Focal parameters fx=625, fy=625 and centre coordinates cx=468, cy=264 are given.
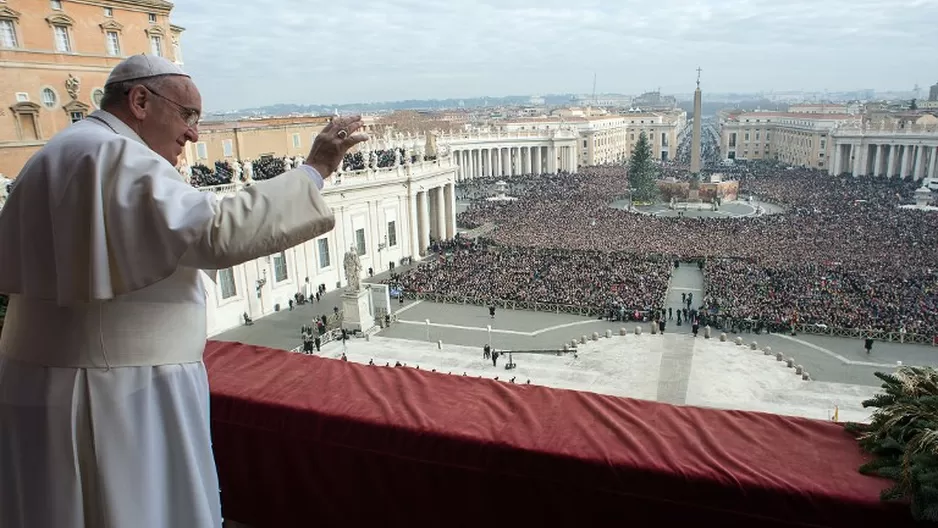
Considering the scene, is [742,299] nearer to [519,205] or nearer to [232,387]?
[232,387]

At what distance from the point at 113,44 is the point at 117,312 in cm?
3282

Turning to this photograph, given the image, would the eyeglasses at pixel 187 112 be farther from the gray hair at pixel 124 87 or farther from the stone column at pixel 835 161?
the stone column at pixel 835 161

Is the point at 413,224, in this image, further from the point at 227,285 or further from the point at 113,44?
the point at 113,44

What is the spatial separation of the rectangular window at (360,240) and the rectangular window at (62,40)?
1616 cm

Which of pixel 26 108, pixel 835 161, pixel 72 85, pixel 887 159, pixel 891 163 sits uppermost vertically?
pixel 72 85

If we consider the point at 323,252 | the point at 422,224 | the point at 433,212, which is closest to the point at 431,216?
the point at 433,212

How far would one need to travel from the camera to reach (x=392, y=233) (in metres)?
39.5

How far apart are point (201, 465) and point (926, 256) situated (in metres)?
40.4

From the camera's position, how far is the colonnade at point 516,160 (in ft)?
284

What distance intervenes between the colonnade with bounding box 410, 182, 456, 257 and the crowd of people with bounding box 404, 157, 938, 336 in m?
3.36

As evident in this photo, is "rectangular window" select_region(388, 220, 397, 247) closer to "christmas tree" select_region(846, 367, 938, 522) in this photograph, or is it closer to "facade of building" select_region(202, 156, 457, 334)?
"facade of building" select_region(202, 156, 457, 334)

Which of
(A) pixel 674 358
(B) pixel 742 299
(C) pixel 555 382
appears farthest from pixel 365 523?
(B) pixel 742 299

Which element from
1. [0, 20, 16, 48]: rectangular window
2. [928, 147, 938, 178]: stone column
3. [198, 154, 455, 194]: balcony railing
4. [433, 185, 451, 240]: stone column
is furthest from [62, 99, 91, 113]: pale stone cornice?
[928, 147, 938, 178]: stone column

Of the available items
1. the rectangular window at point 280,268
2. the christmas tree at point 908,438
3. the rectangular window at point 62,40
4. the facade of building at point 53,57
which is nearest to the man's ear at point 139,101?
the christmas tree at point 908,438
